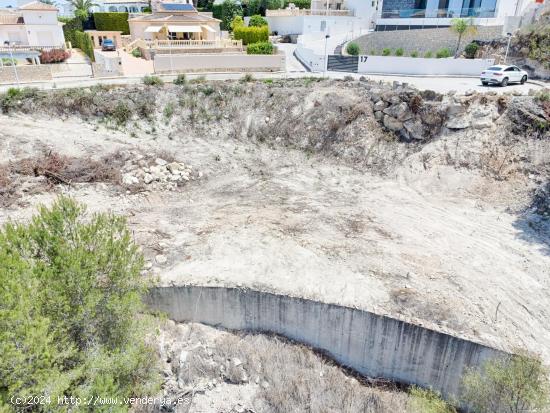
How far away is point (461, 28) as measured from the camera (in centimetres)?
3262

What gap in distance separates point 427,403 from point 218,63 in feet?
91.3

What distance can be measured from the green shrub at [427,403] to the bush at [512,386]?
3.04ft

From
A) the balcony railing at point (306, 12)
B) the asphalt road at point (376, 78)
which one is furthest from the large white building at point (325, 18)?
the asphalt road at point (376, 78)

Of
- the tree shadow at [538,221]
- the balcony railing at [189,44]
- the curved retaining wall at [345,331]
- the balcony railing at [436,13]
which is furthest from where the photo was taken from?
the balcony railing at [436,13]

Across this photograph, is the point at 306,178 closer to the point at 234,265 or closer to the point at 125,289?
the point at 234,265

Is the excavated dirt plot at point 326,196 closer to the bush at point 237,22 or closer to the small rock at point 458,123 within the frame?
the small rock at point 458,123

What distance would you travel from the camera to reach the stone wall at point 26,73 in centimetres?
2703

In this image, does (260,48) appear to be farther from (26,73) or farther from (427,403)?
(427,403)

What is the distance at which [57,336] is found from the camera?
862 cm

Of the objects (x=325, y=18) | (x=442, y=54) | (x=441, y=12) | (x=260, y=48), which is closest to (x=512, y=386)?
(x=442, y=54)

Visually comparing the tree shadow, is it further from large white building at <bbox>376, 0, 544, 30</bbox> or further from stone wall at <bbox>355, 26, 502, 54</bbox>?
large white building at <bbox>376, 0, 544, 30</bbox>

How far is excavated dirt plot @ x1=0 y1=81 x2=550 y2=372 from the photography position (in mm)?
12969

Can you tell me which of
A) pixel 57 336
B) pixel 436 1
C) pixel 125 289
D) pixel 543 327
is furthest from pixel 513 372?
pixel 436 1

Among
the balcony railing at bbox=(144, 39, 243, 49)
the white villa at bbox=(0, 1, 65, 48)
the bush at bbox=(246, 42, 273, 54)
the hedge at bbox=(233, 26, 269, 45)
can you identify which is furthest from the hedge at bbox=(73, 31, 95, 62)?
the bush at bbox=(246, 42, 273, 54)
